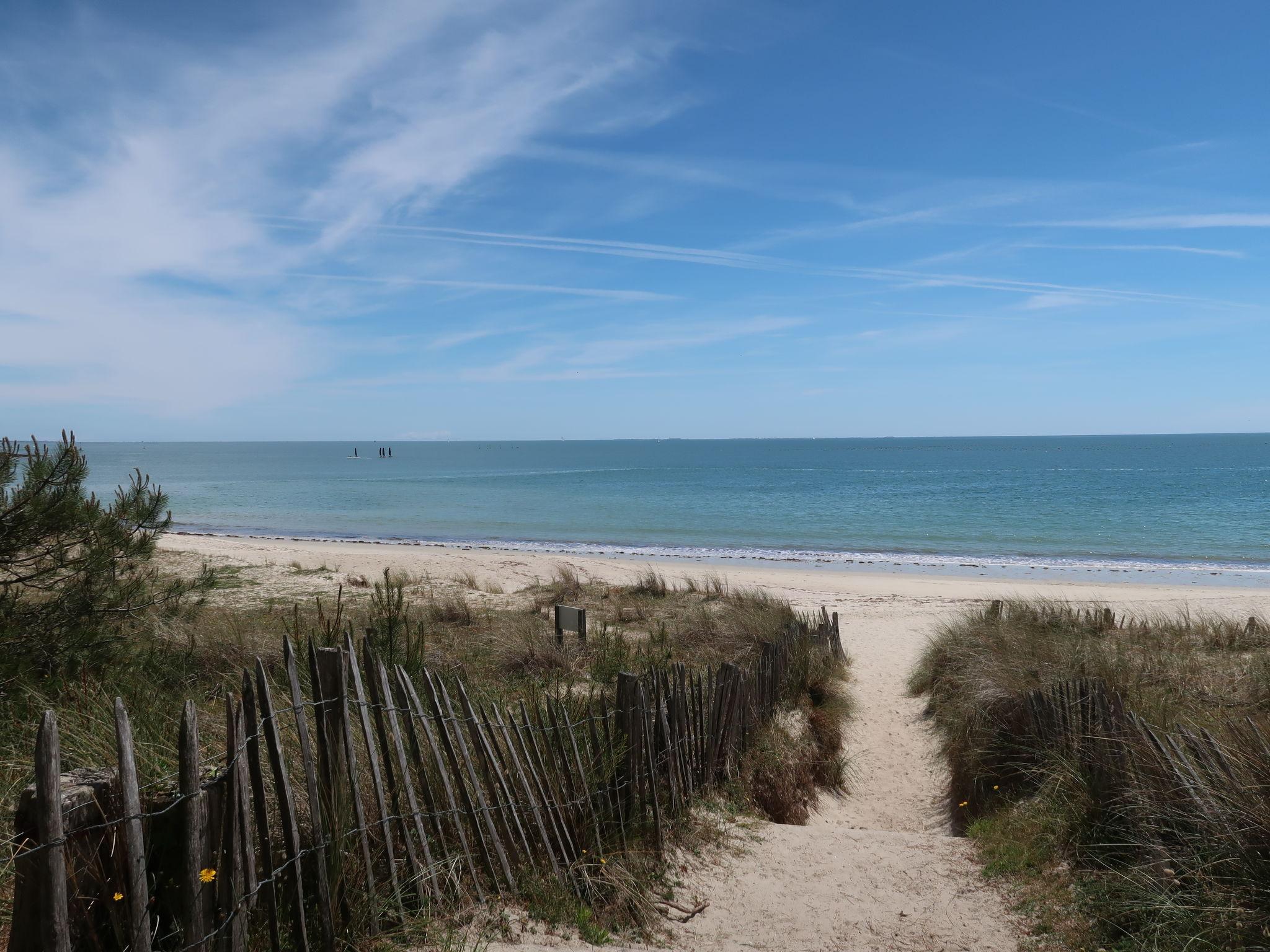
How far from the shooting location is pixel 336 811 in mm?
3328

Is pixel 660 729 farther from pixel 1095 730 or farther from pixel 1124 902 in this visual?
pixel 1095 730

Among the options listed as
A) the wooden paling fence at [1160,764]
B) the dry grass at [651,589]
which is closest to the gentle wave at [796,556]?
the dry grass at [651,589]

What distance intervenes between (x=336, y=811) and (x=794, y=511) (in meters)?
44.9

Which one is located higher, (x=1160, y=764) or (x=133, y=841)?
(x=133, y=841)

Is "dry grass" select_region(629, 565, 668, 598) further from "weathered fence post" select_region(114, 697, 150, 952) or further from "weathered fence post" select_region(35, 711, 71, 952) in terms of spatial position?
"weathered fence post" select_region(35, 711, 71, 952)

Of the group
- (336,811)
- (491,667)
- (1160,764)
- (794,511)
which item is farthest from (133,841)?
(794,511)

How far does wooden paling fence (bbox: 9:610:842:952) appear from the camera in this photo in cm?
256

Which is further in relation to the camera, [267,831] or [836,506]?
[836,506]

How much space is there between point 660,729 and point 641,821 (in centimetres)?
58

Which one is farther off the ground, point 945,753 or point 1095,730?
point 1095,730

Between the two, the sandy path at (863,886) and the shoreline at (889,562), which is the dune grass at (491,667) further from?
the shoreline at (889,562)

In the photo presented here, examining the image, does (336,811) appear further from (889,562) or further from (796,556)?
(796,556)

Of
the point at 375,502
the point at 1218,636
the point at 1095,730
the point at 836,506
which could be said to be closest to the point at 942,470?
the point at 836,506

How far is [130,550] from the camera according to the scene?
19.9 feet
